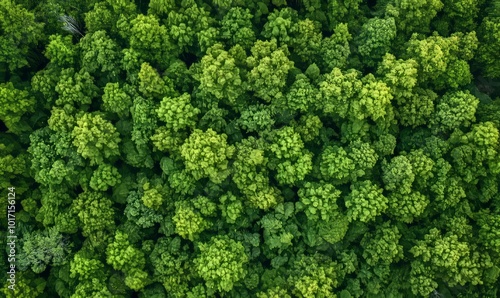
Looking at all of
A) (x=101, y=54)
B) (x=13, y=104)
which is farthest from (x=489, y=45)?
(x=13, y=104)

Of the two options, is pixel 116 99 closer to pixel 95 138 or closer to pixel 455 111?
pixel 95 138

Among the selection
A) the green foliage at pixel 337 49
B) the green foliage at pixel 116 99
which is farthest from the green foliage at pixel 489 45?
the green foliage at pixel 116 99

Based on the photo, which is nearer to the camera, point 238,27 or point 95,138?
point 95,138

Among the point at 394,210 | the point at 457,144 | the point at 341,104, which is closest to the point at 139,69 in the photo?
the point at 341,104

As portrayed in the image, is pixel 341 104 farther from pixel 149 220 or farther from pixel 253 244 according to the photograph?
pixel 149 220

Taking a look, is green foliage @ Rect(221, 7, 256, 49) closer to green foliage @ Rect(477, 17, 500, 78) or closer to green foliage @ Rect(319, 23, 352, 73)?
green foliage @ Rect(319, 23, 352, 73)

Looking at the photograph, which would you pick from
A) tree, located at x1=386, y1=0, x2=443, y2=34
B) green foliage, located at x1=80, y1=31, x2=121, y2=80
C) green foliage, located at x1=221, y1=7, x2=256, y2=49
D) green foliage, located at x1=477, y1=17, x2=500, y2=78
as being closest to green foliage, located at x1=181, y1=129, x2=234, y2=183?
green foliage, located at x1=221, y1=7, x2=256, y2=49

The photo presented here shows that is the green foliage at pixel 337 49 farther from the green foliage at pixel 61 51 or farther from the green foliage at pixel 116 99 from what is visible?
the green foliage at pixel 61 51

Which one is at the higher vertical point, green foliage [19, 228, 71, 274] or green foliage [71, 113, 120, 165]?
green foliage [71, 113, 120, 165]
